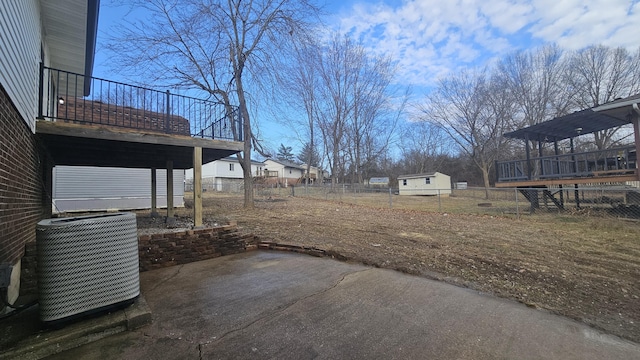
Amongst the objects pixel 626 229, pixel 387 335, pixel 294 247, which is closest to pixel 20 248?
pixel 294 247

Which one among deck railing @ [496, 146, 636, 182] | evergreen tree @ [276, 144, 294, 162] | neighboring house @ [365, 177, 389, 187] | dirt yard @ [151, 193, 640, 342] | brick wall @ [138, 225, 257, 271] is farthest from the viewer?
evergreen tree @ [276, 144, 294, 162]

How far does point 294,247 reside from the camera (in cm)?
581

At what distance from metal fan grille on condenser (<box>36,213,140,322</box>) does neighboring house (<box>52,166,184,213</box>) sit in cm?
1190

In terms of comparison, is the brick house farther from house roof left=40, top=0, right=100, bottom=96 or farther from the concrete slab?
the concrete slab

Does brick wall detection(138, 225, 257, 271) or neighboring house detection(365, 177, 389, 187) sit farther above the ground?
neighboring house detection(365, 177, 389, 187)

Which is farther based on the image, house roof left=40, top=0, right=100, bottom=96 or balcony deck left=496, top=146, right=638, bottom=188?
balcony deck left=496, top=146, right=638, bottom=188

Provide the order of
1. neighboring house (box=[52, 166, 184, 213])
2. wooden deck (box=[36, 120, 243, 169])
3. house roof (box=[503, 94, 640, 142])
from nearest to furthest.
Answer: wooden deck (box=[36, 120, 243, 169]) → house roof (box=[503, 94, 640, 142]) → neighboring house (box=[52, 166, 184, 213])

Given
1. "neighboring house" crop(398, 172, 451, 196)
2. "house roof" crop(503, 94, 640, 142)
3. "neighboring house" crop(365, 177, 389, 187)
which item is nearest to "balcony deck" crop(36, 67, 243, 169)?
"house roof" crop(503, 94, 640, 142)

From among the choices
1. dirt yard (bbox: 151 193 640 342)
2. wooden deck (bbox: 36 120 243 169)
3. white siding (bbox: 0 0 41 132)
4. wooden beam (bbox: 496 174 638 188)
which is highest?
white siding (bbox: 0 0 41 132)

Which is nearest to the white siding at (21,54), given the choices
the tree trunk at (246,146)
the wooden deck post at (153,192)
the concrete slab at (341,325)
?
the concrete slab at (341,325)

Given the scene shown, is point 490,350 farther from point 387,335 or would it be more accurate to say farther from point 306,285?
point 306,285

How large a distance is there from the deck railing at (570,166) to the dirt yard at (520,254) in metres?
2.46

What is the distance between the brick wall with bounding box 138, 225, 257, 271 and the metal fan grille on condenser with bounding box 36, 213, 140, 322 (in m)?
1.98

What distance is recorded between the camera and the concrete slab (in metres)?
2.32
